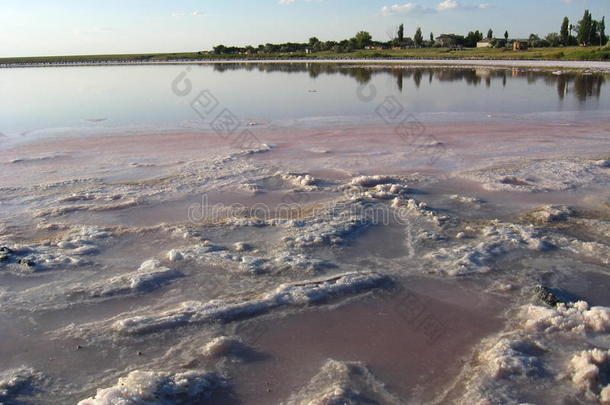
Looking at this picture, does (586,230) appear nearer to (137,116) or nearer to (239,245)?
(239,245)

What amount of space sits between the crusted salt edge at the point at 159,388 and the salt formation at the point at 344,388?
2.27ft

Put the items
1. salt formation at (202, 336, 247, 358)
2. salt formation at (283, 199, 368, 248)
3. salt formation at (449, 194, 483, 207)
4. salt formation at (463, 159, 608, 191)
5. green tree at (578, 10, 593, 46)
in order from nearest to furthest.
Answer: salt formation at (202, 336, 247, 358), salt formation at (283, 199, 368, 248), salt formation at (449, 194, 483, 207), salt formation at (463, 159, 608, 191), green tree at (578, 10, 593, 46)

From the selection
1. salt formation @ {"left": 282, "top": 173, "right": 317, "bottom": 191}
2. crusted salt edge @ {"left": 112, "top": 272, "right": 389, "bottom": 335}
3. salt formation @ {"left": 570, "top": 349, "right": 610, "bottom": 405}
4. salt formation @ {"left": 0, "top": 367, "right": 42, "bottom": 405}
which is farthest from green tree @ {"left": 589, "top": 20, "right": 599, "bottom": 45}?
salt formation @ {"left": 0, "top": 367, "right": 42, "bottom": 405}

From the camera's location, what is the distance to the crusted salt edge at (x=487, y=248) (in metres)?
6.08

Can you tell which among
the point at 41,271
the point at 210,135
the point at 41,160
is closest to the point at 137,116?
the point at 210,135

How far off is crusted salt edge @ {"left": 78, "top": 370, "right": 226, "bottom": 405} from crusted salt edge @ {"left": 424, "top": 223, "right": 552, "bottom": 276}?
3.17 metres

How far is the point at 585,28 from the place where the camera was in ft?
244

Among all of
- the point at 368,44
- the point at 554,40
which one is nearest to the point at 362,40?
the point at 368,44

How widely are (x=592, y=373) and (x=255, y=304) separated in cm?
313

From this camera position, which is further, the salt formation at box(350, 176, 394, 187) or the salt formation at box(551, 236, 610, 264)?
the salt formation at box(350, 176, 394, 187)

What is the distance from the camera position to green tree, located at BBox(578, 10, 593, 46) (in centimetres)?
7388

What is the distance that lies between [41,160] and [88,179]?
2.78m

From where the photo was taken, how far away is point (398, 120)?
1752cm

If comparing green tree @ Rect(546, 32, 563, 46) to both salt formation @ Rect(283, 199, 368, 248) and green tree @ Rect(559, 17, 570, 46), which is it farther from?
salt formation @ Rect(283, 199, 368, 248)
